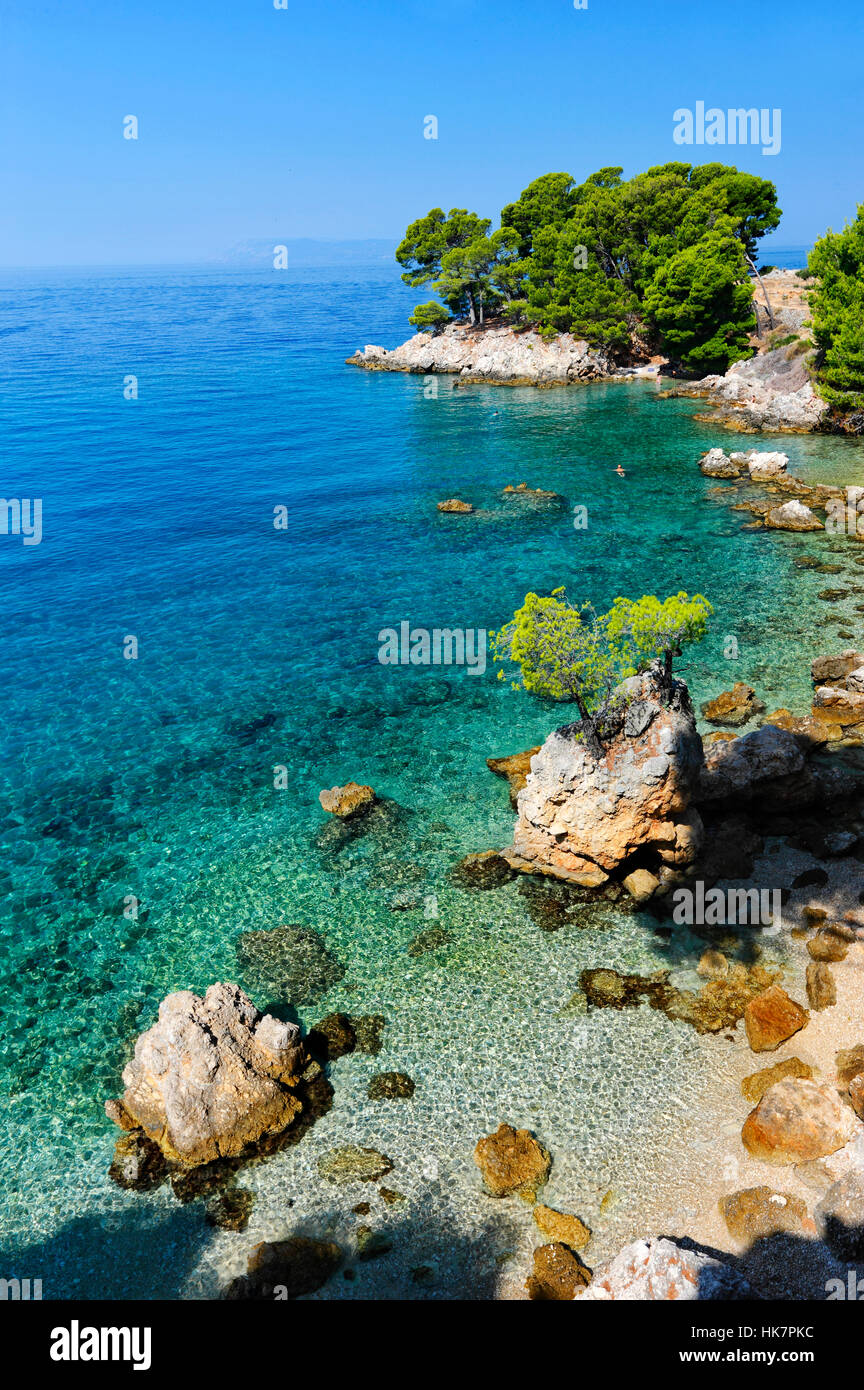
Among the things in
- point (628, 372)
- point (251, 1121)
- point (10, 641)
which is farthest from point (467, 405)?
point (251, 1121)

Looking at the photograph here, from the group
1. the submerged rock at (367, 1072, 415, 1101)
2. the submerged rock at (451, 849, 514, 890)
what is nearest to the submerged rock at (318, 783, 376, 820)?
the submerged rock at (451, 849, 514, 890)

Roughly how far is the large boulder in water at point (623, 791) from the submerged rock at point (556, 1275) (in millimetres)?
10451

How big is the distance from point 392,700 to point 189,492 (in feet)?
138

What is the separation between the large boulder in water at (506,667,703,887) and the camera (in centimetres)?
2261

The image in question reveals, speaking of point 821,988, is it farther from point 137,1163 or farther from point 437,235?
point 437,235

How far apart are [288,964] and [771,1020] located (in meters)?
12.5

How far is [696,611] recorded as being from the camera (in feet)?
76.7

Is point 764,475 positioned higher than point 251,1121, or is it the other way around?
point 764,475

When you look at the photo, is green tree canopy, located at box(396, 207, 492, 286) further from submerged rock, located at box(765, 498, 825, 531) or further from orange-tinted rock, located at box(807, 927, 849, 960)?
orange-tinted rock, located at box(807, 927, 849, 960)

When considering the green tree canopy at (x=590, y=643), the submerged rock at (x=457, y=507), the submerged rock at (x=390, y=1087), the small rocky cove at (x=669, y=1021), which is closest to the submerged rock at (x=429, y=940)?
the small rocky cove at (x=669, y=1021)

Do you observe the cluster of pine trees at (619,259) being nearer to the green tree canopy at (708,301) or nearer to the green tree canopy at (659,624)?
the green tree canopy at (708,301)

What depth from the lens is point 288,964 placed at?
22172 millimetres
